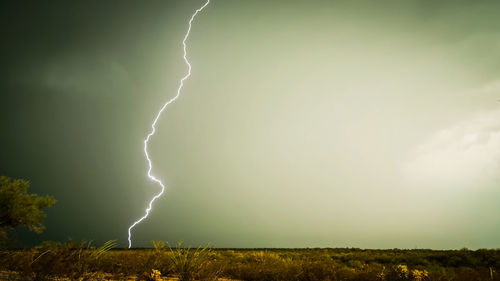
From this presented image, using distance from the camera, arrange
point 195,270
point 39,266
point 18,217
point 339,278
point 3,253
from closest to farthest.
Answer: point 39,266 → point 3,253 → point 195,270 → point 339,278 → point 18,217

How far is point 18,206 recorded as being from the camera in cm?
1556

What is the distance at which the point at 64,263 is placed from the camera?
527 cm

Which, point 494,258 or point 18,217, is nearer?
point 494,258

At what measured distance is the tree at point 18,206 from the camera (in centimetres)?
1520

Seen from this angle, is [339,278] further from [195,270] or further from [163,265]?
[163,265]

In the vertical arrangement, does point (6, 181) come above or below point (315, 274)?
above

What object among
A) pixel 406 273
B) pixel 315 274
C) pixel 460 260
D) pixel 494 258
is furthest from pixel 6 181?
pixel 494 258

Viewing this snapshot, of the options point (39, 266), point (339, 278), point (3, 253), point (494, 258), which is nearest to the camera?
point (39, 266)

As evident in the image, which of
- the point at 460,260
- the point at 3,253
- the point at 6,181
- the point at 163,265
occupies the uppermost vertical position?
the point at 6,181

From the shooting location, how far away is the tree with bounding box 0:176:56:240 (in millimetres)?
15203

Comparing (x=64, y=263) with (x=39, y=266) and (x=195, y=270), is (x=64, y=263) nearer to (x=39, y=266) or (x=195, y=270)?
(x=39, y=266)

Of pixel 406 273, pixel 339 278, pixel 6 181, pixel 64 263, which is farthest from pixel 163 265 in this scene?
pixel 6 181

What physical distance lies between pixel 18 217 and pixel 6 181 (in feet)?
8.66

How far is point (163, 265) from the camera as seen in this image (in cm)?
706
